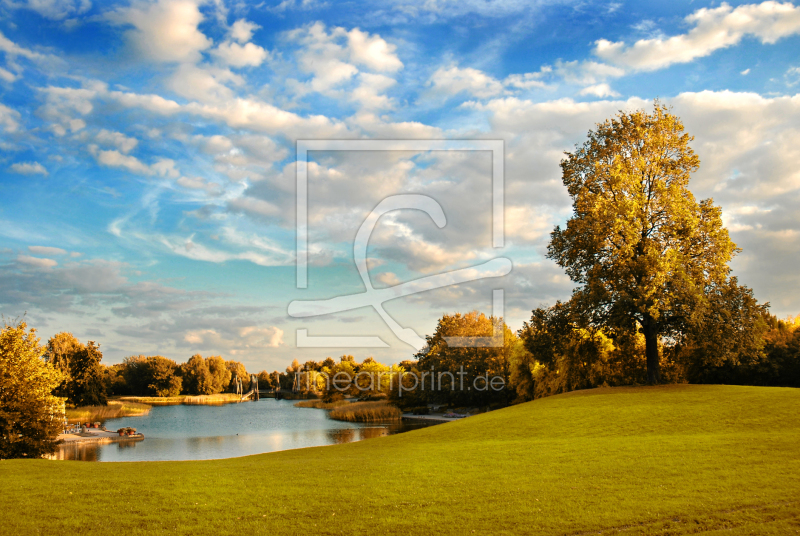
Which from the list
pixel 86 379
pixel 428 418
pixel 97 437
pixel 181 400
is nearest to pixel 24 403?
pixel 97 437

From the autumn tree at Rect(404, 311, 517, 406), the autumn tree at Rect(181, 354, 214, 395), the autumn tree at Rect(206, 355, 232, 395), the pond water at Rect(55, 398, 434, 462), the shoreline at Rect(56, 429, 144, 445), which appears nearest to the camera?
the pond water at Rect(55, 398, 434, 462)

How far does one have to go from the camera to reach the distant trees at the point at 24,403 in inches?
1007

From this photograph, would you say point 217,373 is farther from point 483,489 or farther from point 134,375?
point 483,489

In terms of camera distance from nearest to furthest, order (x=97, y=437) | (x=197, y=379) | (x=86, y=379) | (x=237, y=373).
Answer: (x=97, y=437) → (x=86, y=379) → (x=197, y=379) → (x=237, y=373)

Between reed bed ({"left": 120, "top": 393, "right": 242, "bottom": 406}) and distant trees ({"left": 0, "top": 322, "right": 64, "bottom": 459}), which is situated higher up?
distant trees ({"left": 0, "top": 322, "right": 64, "bottom": 459})

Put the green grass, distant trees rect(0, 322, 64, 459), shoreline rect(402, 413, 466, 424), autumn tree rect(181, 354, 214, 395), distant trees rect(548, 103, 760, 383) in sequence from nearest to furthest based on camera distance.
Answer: the green grass
distant trees rect(0, 322, 64, 459)
distant trees rect(548, 103, 760, 383)
shoreline rect(402, 413, 466, 424)
autumn tree rect(181, 354, 214, 395)

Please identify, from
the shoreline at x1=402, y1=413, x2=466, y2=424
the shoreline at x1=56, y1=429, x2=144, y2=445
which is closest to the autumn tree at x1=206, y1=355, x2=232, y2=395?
the shoreline at x1=402, y1=413, x2=466, y2=424

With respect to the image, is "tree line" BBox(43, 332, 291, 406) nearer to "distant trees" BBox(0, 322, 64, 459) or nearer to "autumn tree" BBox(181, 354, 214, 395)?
"autumn tree" BBox(181, 354, 214, 395)

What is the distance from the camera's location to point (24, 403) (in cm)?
2609

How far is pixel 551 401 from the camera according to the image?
3094cm

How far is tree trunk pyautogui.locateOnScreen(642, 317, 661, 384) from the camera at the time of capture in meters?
32.4

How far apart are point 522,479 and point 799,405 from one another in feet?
50.2

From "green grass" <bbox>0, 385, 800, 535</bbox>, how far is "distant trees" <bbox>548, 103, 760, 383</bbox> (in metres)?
8.94

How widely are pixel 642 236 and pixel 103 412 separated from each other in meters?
71.8
